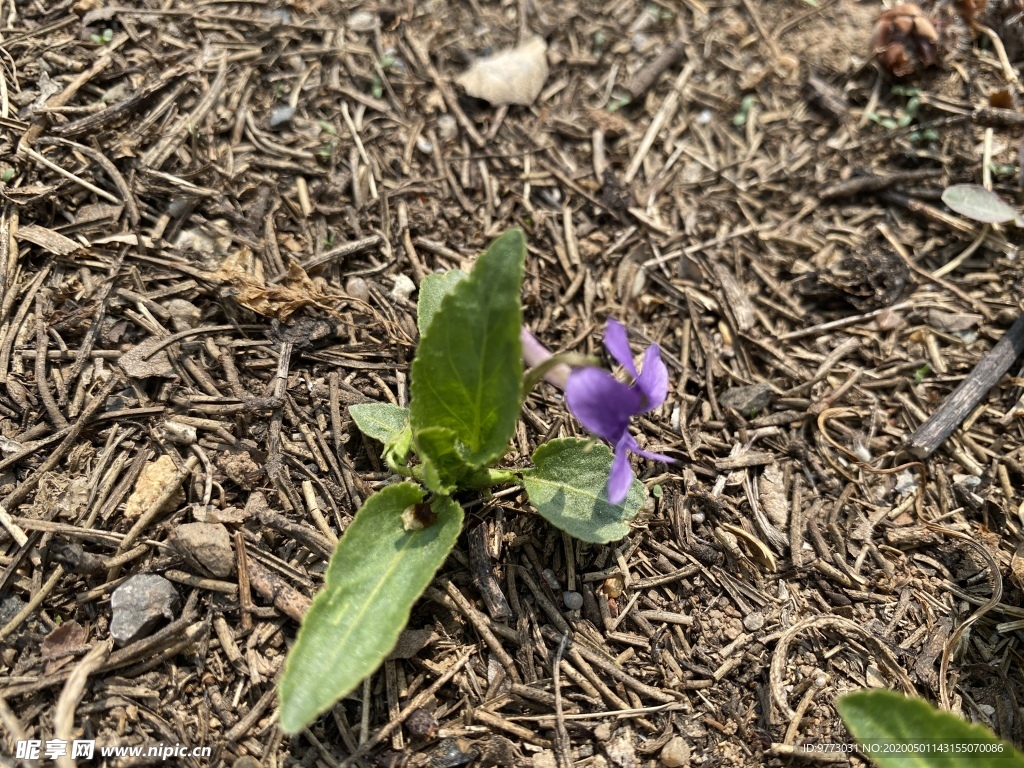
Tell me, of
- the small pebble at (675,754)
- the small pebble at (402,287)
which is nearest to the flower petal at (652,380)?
the small pebble at (675,754)

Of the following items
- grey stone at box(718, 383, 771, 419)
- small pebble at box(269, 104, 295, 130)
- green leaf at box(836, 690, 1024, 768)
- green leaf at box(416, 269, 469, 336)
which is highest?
small pebble at box(269, 104, 295, 130)

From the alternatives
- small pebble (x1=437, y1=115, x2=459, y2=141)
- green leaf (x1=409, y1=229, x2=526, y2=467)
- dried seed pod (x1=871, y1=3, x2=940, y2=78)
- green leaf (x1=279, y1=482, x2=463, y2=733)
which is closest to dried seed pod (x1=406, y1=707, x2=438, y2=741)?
green leaf (x1=279, y1=482, x2=463, y2=733)

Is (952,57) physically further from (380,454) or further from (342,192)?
(380,454)

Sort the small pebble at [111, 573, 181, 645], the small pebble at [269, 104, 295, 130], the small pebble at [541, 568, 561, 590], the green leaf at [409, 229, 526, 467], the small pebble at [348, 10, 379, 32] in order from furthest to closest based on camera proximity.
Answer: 1. the small pebble at [348, 10, 379, 32]
2. the small pebble at [269, 104, 295, 130]
3. the small pebble at [541, 568, 561, 590]
4. the small pebble at [111, 573, 181, 645]
5. the green leaf at [409, 229, 526, 467]

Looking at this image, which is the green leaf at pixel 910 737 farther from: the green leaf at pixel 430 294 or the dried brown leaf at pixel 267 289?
the dried brown leaf at pixel 267 289

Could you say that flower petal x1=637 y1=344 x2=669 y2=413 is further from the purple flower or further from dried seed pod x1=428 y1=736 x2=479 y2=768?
dried seed pod x1=428 y1=736 x2=479 y2=768
